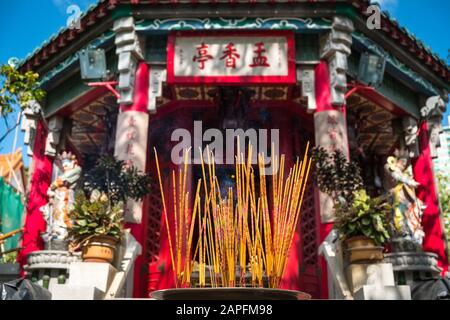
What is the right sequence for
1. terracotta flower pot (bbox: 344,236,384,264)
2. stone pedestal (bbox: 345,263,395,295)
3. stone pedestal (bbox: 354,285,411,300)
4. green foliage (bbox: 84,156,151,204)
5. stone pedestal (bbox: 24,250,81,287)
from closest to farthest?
stone pedestal (bbox: 354,285,411,300) < stone pedestal (bbox: 345,263,395,295) < terracotta flower pot (bbox: 344,236,384,264) < stone pedestal (bbox: 24,250,81,287) < green foliage (bbox: 84,156,151,204)

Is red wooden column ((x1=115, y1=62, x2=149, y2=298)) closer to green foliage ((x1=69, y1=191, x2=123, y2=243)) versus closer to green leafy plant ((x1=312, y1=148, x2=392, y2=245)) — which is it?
green foliage ((x1=69, y1=191, x2=123, y2=243))

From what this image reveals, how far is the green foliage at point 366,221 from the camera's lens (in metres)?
4.65

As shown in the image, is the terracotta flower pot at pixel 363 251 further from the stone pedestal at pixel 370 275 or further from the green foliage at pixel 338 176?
the green foliage at pixel 338 176

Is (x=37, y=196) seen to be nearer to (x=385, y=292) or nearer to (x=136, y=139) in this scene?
(x=136, y=139)

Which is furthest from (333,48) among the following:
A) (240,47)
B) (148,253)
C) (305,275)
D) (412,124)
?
(148,253)

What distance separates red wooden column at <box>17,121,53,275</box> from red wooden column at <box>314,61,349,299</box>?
5356mm

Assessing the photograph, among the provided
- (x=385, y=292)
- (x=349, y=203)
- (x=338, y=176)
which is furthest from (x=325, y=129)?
(x=385, y=292)

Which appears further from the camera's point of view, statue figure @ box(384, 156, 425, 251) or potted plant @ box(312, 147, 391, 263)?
statue figure @ box(384, 156, 425, 251)

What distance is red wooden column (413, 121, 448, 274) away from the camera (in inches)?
355

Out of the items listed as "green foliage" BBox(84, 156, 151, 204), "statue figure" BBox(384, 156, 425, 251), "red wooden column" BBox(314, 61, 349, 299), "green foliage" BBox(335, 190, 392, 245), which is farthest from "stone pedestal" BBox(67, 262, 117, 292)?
"statue figure" BBox(384, 156, 425, 251)

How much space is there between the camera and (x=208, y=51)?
7.93 meters

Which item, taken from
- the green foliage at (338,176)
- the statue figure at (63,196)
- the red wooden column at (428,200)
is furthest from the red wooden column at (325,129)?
the statue figure at (63,196)

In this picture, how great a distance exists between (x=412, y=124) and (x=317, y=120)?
10.7 feet
